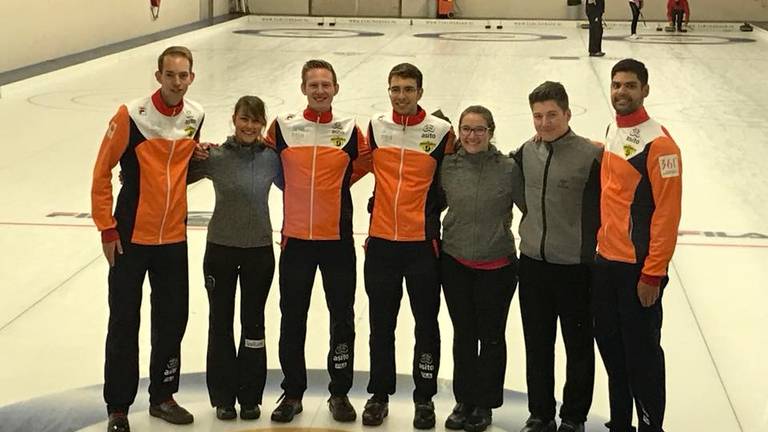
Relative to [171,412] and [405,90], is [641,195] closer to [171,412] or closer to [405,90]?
[405,90]

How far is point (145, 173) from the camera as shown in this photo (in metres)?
4.71

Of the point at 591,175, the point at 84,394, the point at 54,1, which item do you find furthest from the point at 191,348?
the point at 54,1

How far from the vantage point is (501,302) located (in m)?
4.76

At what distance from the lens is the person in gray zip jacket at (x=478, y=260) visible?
4719 mm

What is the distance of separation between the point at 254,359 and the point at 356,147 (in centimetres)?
100

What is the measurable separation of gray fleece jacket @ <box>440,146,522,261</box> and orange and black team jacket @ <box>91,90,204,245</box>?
1.12m

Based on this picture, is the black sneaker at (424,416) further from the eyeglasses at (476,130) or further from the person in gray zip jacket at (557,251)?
the eyeglasses at (476,130)

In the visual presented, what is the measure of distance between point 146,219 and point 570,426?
6.36 feet

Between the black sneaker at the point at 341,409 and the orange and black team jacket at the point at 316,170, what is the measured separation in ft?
2.29

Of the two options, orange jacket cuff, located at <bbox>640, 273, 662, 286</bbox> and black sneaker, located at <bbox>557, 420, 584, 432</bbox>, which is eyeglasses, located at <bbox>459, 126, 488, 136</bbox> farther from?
black sneaker, located at <bbox>557, 420, 584, 432</bbox>

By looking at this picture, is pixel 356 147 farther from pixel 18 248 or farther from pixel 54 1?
pixel 54 1

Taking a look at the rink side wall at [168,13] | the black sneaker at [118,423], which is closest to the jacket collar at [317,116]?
the black sneaker at [118,423]

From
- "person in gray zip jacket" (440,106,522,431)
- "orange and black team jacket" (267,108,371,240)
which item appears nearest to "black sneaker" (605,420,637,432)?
"person in gray zip jacket" (440,106,522,431)

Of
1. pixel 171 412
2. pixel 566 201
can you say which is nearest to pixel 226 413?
pixel 171 412
